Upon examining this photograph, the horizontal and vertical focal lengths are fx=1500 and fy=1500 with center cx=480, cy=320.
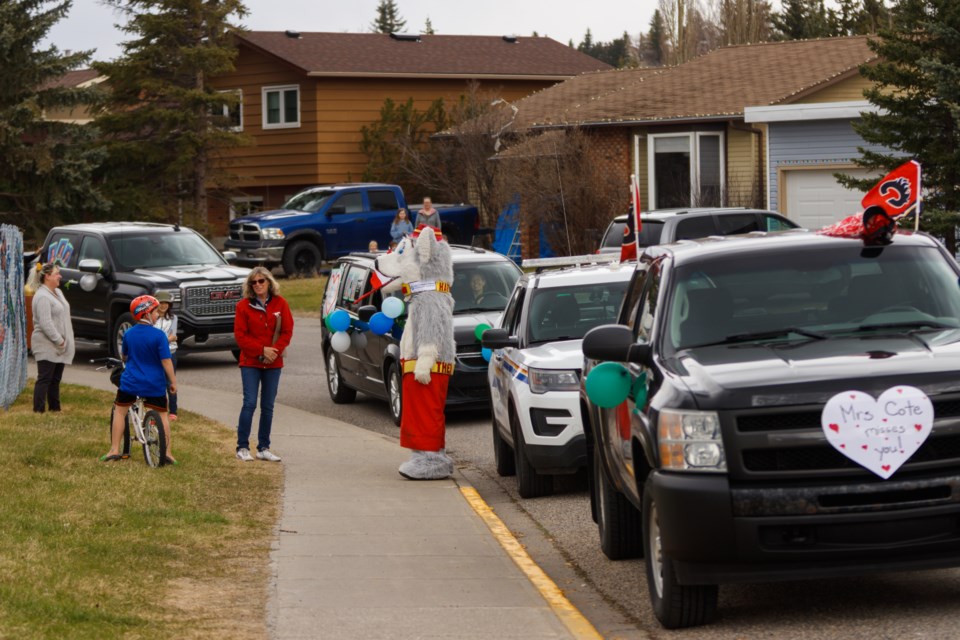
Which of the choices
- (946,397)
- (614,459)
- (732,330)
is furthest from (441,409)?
(946,397)

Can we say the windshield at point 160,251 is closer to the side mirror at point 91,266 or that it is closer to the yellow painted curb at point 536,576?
the side mirror at point 91,266

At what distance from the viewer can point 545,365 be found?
1205 cm

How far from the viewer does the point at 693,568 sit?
6812 millimetres

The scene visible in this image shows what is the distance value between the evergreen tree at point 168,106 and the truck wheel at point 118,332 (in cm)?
1729

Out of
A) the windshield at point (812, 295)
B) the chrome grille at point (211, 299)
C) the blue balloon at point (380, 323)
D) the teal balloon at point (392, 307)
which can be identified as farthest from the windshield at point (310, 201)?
the windshield at point (812, 295)

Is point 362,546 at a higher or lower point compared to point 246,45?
lower

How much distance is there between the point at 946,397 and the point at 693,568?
136 centimetres

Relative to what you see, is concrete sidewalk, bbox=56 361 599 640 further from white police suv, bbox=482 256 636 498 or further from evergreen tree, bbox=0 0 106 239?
evergreen tree, bbox=0 0 106 239

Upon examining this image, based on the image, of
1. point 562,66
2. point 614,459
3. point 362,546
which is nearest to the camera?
point 614,459

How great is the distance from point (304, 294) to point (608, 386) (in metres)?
24.5

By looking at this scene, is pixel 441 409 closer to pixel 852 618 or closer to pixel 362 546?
pixel 362 546

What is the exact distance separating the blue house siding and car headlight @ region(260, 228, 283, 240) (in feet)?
37.8

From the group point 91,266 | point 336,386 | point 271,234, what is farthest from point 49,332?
point 271,234

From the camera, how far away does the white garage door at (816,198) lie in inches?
1120
